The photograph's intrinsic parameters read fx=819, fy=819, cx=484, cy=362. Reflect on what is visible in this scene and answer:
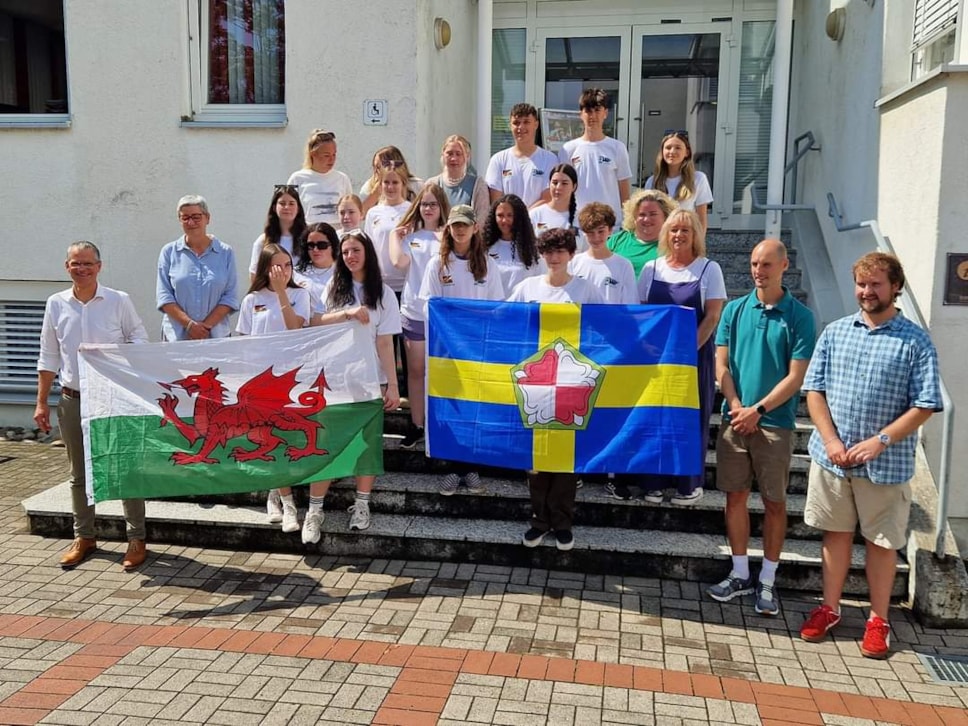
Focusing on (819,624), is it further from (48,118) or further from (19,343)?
(48,118)

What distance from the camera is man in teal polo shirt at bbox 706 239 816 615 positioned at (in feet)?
14.6

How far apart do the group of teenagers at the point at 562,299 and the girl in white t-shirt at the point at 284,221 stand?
1 cm

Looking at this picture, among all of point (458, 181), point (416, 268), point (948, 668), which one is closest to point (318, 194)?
point (458, 181)

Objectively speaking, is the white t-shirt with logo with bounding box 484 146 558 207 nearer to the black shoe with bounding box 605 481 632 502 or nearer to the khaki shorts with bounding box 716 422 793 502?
the black shoe with bounding box 605 481 632 502

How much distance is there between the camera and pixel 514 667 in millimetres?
3973

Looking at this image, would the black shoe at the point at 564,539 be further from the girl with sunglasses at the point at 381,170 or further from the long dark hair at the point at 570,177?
the girl with sunglasses at the point at 381,170

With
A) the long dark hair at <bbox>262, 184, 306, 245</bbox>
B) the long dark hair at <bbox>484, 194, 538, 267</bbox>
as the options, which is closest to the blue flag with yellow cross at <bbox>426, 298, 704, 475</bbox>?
the long dark hair at <bbox>484, 194, 538, 267</bbox>

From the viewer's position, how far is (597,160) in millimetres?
6441

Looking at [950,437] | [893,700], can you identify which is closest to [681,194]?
[950,437]

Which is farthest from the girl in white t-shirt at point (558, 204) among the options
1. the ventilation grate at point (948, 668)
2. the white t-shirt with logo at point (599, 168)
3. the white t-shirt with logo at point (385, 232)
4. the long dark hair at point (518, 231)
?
the ventilation grate at point (948, 668)

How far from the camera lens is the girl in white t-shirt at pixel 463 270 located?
17.3 ft

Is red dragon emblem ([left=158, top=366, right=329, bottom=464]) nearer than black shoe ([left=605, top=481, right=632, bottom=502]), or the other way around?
red dragon emblem ([left=158, top=366, right=329, bottom=464])

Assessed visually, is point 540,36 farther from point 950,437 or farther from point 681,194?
point 950,437

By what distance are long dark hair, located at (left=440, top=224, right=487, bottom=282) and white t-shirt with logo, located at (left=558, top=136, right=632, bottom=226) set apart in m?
1.49
